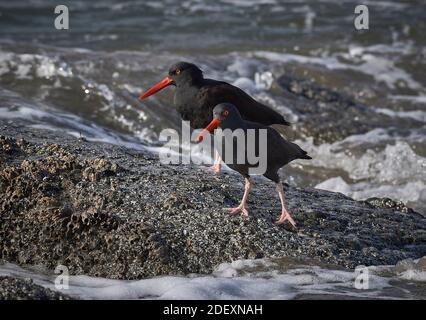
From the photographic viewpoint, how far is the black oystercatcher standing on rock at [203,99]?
19.7 ft

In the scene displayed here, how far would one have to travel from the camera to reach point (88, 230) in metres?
4.67

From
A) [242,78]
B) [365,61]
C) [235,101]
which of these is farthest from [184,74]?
[365,61]

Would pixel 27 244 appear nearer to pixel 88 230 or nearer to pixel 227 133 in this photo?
pixel 88 230

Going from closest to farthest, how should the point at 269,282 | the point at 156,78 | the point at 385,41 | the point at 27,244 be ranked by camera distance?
the point at 269,282, the point at 27,244, the point at 156,78, the point at 385,41

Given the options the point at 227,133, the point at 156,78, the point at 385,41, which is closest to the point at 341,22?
the point at 385,41

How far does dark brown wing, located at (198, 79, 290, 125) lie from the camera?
237 inches

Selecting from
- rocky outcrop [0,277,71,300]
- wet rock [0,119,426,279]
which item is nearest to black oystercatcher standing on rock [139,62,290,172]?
wet rock [0,119,426,279]

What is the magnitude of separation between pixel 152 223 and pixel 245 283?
740mm

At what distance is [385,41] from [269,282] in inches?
438

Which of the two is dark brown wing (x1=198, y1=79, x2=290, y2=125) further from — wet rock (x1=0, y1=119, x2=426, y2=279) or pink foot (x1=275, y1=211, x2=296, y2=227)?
pink foot (x1=275, y1=211, x2=296, y2=227)

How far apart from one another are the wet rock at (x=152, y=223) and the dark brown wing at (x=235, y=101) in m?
0.75

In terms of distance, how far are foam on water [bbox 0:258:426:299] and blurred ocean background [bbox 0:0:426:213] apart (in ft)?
10.6

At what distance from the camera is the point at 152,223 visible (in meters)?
4.73

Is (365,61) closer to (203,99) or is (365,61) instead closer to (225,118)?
(203,99)
